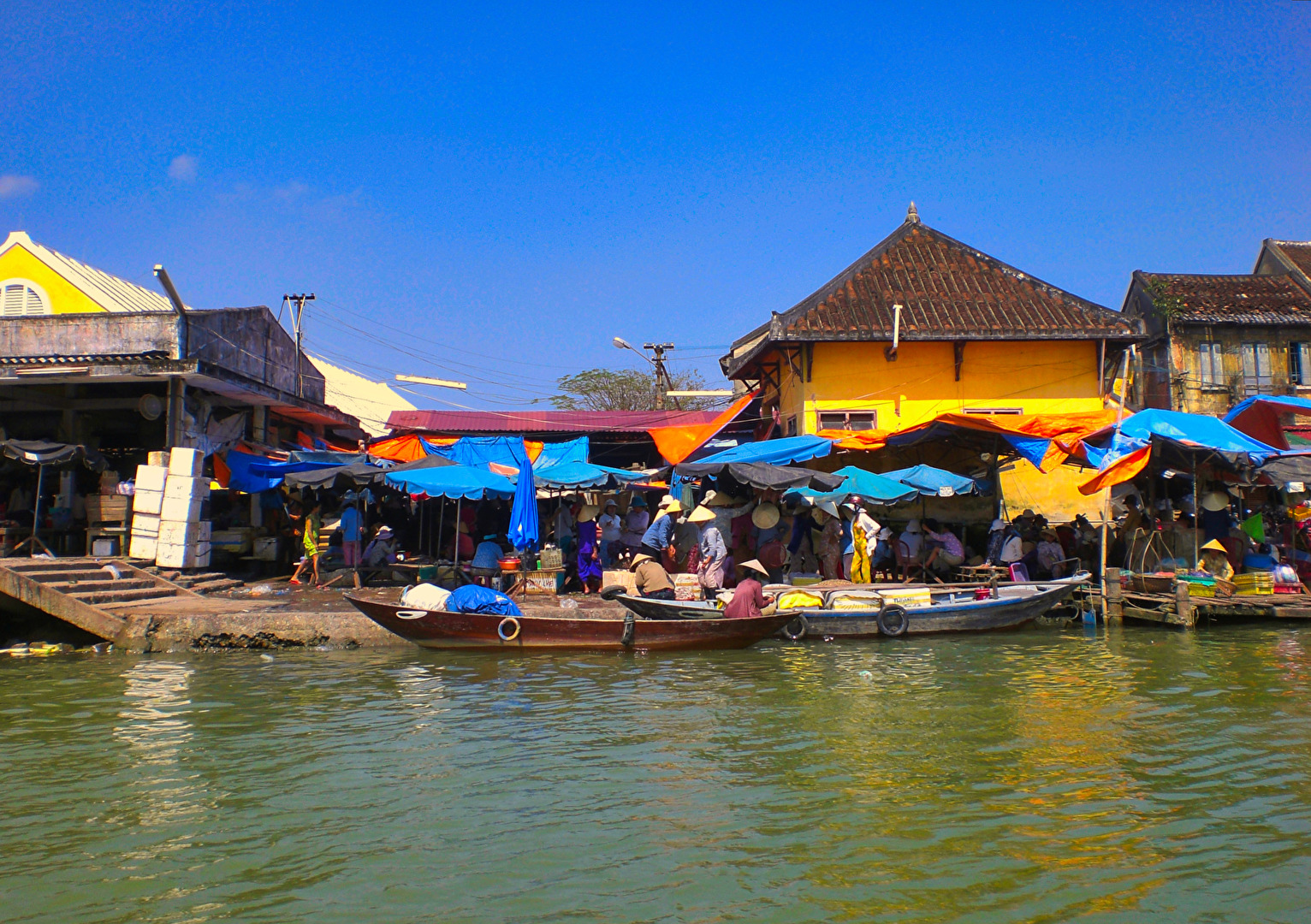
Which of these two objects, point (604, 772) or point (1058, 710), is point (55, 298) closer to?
point (604, 772)

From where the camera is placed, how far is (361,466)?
15719 millimetres

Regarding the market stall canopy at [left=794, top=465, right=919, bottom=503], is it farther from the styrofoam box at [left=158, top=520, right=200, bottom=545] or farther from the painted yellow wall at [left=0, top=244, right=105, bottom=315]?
the painted yellow wall at [left=0, top=244, right=105, bottom=315]

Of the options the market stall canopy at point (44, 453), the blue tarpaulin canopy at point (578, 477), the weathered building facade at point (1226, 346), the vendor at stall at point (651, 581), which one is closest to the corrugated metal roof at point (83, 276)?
the market stall canopy at point (44, 453)

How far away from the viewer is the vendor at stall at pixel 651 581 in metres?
13.3

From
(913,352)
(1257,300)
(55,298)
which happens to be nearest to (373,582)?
(55,298)

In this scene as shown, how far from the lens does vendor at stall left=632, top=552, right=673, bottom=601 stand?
13297mm

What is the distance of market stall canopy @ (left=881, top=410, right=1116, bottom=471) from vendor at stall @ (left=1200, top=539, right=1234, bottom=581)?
8.61 ft

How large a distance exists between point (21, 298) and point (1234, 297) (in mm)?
33753

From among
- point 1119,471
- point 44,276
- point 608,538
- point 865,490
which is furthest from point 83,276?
point 1119,471

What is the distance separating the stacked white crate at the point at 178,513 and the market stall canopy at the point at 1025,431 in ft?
38.5

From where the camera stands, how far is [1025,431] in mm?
16094

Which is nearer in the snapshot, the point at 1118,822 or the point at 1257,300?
the point at 1118,822

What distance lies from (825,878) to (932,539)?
40.4 feet

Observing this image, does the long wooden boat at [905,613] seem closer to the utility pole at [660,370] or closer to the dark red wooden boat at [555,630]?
the dark red wooden boat at [555,630]
